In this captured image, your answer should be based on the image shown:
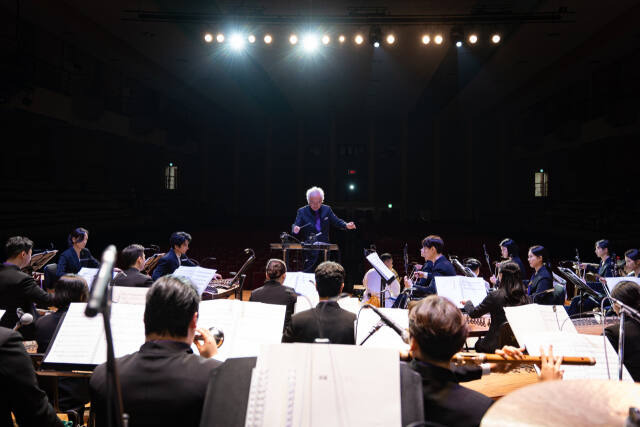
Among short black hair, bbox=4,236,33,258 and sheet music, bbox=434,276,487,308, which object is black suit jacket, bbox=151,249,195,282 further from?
sheet music, bbox=434,276,487,308

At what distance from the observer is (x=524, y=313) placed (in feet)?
9.12

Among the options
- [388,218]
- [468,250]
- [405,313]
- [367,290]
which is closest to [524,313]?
[405,313]

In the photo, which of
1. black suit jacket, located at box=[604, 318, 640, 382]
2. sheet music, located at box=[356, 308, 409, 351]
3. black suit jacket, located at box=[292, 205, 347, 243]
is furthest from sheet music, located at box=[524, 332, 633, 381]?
black suit jacket, located at box=[292, 205, 347, 243]

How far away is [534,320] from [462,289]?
133 cm

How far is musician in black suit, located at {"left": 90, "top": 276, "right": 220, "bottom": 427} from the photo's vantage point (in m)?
1.51

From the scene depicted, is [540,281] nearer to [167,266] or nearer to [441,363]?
[441,363]

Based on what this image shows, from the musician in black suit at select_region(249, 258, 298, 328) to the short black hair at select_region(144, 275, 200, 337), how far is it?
6.62 ft

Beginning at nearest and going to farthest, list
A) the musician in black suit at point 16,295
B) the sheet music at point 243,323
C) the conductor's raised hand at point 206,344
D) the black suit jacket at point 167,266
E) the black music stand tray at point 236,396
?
the black music stand tray at point 236,396
the conductor's raised hand at point 206,344
the sheet music at point 243,323
the musician in black suit at point 16,295
the black suit jacket at point 167,266

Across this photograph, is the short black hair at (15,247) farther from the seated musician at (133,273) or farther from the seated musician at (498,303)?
the seated musician at (498,303)

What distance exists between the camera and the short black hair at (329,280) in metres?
3.07

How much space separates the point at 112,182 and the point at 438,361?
14992 mm

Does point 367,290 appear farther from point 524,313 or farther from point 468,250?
point 468,250

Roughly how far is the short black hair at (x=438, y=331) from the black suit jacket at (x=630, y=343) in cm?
149

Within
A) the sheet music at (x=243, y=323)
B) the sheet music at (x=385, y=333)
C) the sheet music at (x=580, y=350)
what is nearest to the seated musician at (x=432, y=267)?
the sheet music at (x=385, y=333)
